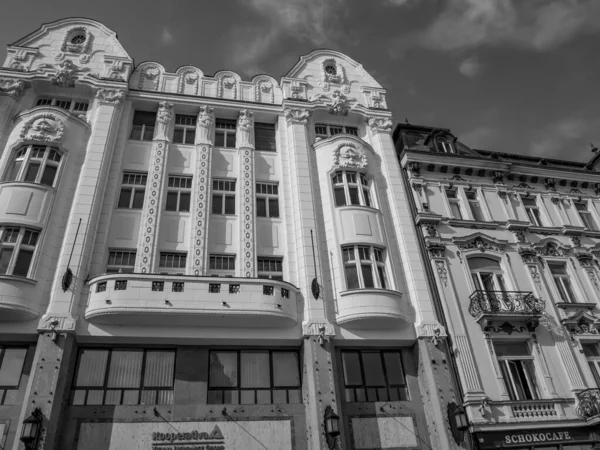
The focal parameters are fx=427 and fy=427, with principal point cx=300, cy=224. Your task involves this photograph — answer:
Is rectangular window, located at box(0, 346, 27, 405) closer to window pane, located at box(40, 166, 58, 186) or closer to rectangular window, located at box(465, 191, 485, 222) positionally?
window pane, located at box(40, 166, 58, 186)

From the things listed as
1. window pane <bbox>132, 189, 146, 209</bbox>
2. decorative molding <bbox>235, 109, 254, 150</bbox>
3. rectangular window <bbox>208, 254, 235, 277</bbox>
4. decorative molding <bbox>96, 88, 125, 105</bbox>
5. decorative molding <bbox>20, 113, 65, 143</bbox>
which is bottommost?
rectangular window <bbox>208, 254, 235, 277</bbox>

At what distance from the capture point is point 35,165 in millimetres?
19266

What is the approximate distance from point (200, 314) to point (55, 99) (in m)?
15.2

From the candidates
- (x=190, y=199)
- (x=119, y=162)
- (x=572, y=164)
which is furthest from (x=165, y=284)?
(x=572, y=164)

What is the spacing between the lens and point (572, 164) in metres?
29.5

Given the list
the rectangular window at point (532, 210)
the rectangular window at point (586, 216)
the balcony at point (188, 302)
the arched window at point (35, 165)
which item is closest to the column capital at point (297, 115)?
the balcony at point (188, 302)

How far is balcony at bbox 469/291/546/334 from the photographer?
64.6 ft

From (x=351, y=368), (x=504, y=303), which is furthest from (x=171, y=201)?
(x=504, y=303)

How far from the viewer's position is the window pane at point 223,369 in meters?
16.9

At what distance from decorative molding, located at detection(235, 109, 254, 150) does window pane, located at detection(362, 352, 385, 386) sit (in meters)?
12.4

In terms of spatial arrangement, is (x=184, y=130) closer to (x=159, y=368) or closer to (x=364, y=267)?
(x=364, y=267)

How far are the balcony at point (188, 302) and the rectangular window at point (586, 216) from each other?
19.9 metres

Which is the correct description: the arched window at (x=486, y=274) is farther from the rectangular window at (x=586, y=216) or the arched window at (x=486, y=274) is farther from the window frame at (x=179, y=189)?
the window frame at (x=179, y=189)

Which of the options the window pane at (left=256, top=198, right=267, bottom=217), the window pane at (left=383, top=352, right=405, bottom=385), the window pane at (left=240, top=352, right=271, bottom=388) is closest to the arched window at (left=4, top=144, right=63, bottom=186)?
the window pane at (left=256, top=198, right=267, bottom=217)
